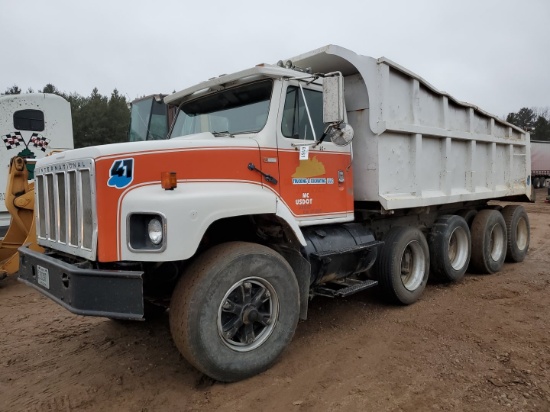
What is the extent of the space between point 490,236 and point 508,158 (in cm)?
176

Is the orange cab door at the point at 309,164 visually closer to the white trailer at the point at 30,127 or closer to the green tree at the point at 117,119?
the white trailer at the point at 30,127

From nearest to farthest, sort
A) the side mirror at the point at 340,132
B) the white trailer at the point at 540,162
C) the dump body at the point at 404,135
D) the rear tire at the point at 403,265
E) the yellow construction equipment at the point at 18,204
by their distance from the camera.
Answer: the side mirror at the point at 340,132 < the dump body at the point at 404,135 < the rear tire at the point at 403,265 < the yellow construction equipment at the point at 18,204 < the white trailer at the point at 540,162

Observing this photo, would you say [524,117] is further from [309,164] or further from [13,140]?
[309,164]

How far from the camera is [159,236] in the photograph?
2.96 m

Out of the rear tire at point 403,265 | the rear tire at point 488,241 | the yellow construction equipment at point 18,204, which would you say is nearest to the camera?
the rear tire at point 403,265

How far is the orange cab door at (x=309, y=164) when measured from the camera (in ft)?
13.1

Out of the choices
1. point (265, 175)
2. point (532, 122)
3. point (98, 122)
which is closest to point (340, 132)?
point (265, 175)

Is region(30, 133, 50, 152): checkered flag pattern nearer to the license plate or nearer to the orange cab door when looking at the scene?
the license plate

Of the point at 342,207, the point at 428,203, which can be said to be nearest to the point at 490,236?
the point at 428,203

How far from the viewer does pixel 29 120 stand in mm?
8664

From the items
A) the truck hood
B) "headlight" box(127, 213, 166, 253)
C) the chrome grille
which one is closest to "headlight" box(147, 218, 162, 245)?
"headlight" box(127, 213, 166, 253)

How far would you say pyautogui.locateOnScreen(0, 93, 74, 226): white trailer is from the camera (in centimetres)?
844

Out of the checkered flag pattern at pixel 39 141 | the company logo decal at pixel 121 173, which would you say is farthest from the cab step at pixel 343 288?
the checkered flag pattern at pixel 39 141

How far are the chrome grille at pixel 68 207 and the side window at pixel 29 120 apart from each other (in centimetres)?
562
